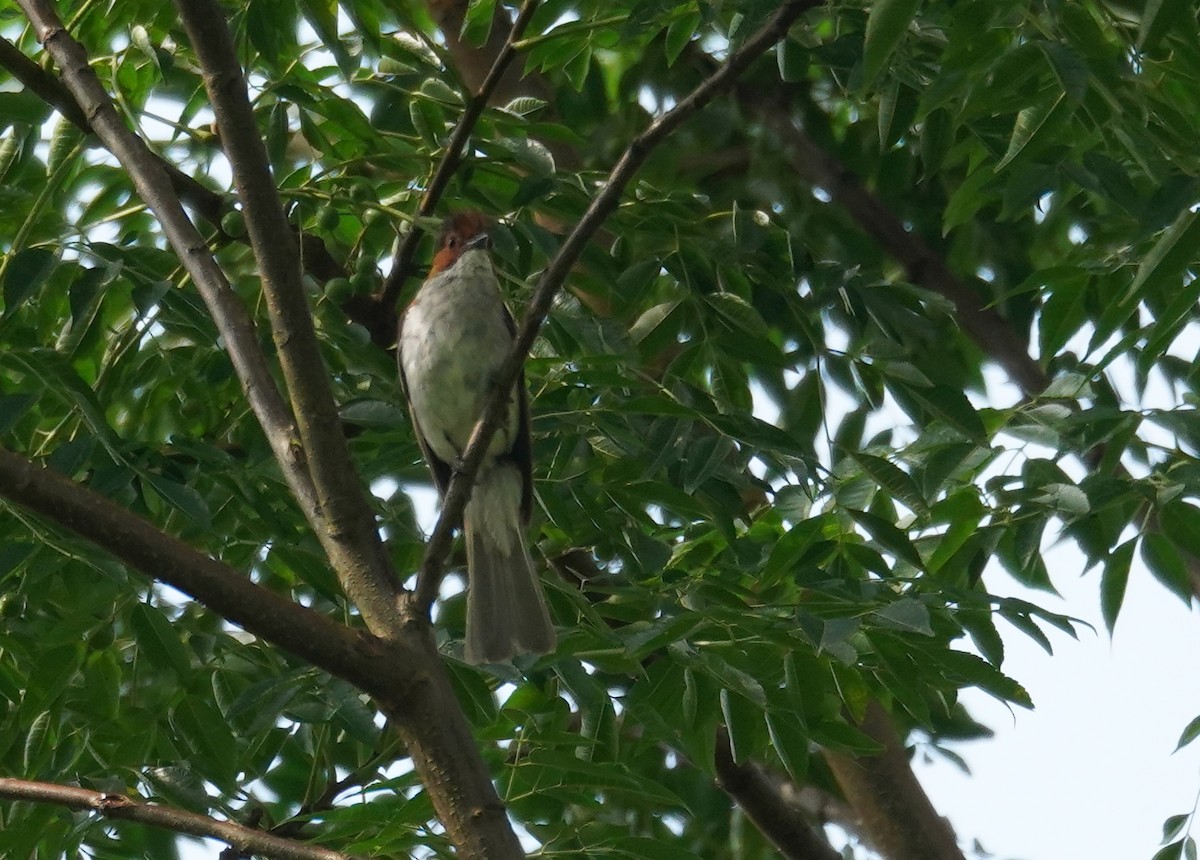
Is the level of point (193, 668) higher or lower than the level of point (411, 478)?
lower

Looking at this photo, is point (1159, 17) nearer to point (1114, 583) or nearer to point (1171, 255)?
point (1171, 255)

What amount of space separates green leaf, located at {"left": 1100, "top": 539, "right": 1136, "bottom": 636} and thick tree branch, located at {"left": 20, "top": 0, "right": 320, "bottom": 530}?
1.68 m

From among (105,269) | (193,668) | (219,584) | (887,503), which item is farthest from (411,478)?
(219,584)

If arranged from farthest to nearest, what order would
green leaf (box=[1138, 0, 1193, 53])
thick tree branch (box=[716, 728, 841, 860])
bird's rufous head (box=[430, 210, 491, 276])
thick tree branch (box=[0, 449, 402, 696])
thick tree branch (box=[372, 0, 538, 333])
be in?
bird's rufous head (box=[430, 210, 491, 276]) < thick tree branch (box=[716, 728, 841, 860]) < thick tree branch (box=[372, 0, 538, 333]) < green leaf (box=[1138, 0, 1193, 53]) < thick tree branch (box=[0, 449, 402, 696])

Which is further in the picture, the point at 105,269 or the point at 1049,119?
the point at 105,269

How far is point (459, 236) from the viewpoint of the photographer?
14.0 feet

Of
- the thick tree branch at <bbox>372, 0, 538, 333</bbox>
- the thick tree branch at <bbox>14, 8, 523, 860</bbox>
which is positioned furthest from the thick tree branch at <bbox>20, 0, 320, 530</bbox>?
the thick tree branch at <bbox>372, 0, 538, 333</bbox>

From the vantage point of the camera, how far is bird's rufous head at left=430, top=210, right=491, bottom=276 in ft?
13.1

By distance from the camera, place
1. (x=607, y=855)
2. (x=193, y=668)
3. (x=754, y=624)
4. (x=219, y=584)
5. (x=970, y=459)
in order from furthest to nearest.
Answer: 1. (x=193, y=668)
2. (x=970, y=459)
3. (x=754, y=624)
4. (x=607, y=855)
5. (x=219, y=584)

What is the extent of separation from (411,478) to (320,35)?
3.53ft

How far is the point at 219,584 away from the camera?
2.23m

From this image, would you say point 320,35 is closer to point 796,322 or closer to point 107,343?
point 107,343

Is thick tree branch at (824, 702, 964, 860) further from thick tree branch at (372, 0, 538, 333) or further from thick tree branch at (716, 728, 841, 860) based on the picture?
thick tree branch at (372, 0, 538, 333)

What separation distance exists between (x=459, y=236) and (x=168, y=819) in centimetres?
232
